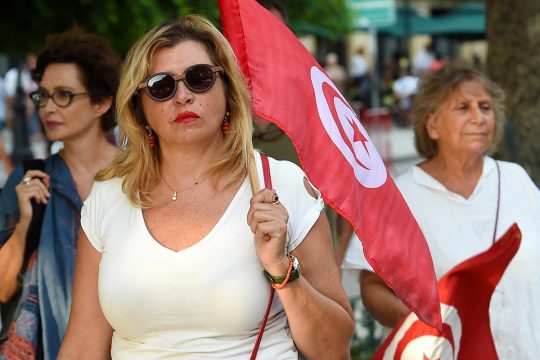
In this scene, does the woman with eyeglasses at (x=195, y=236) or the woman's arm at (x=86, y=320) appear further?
the woman's arm at (x=86, y=320)

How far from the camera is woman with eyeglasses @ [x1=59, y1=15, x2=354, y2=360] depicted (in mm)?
2818

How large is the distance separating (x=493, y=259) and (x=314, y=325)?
4.57 feet

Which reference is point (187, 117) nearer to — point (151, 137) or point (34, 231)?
point (151, 137)

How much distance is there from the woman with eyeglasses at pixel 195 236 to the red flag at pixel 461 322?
976 millimetres

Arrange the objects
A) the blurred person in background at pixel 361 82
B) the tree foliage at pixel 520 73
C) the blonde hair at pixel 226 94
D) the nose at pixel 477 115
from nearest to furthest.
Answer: the blonde hair at pixel 226 94, the nose at pixel 477 115, the tree foliage at pixel 520 73, the blurred person in background at pixel 361 82

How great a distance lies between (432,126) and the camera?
188 inches

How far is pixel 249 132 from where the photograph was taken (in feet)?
10.1

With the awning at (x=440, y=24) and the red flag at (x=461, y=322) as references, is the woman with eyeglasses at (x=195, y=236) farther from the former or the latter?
the awning at (x=440, y=24)

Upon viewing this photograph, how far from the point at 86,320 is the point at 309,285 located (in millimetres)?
722

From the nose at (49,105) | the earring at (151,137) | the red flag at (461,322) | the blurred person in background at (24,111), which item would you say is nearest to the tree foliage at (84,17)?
the blurred person in background at (24,111)

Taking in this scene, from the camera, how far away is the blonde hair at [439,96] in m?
4.72

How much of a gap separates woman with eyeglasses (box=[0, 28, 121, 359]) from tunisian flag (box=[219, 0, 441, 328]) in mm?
1054

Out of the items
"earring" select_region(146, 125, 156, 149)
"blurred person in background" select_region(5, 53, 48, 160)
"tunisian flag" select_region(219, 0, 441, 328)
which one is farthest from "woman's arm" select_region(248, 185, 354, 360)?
"blurred person in background" select_region(5, 53, 48, 160)

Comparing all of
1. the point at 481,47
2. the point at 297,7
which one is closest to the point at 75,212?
the point at 297,7
